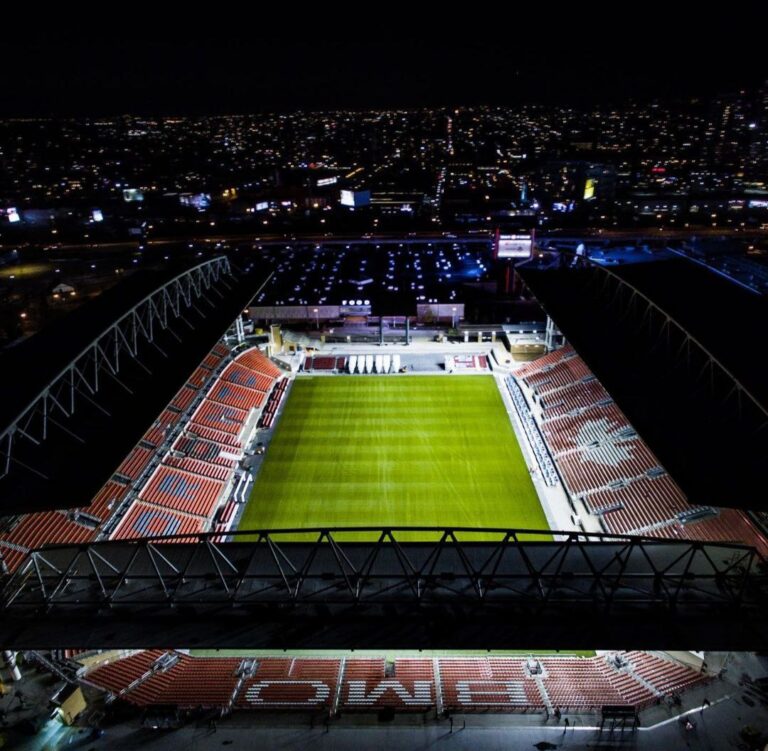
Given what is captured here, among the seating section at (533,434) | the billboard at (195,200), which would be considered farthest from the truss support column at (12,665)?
the billboard at (195,200)

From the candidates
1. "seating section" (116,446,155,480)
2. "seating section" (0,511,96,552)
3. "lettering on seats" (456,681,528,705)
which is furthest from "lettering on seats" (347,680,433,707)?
"seating section" (116,446,155,480)

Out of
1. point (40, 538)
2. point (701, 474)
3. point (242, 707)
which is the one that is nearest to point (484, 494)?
point (701, 474)

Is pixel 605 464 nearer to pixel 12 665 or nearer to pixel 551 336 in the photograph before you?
pixel 551 336

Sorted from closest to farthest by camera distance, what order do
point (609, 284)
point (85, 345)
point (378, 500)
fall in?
point (85, 345), point (378, 500), point (609, 284)

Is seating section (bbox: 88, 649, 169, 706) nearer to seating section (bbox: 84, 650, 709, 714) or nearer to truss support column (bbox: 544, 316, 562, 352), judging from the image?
seating section (bbox: 84, 650, 709, 714)

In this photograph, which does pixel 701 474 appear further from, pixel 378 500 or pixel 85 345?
pixel 85 345

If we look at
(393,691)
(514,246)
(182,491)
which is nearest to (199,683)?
(393,691)
